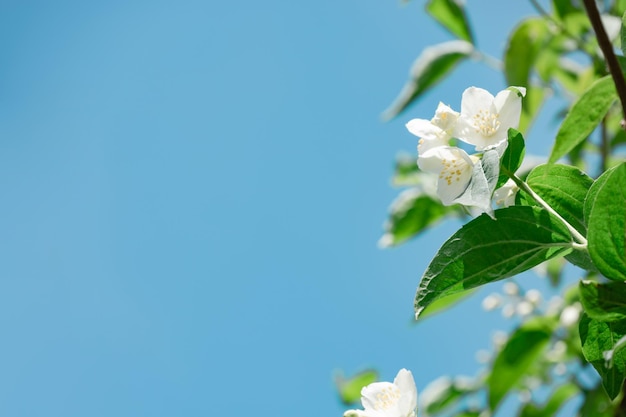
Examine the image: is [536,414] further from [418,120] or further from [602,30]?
[602,30]

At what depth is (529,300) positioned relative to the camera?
315 centimetres

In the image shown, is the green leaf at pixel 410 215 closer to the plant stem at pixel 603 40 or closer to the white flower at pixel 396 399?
the white flower at pixel 396 399

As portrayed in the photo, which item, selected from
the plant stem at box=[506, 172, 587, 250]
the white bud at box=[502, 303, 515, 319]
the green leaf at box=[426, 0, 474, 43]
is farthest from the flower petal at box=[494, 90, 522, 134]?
the white bud at box=[502, 303, 515, 319]

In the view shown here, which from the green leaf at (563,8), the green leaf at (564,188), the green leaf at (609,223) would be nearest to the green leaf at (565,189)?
the green leaf at (564,188)

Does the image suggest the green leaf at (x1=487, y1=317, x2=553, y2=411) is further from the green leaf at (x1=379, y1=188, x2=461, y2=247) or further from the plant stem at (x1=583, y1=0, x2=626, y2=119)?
the plant stem at (x1=583, y1=0, x2=626, y2=119)

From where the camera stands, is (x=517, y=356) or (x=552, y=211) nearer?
(x=552, y=211)

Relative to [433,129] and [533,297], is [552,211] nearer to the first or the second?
[433,129]

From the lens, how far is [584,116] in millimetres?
992

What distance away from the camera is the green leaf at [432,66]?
2.28m

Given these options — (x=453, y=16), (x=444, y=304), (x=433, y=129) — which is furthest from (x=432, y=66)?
(x=433, y=129)

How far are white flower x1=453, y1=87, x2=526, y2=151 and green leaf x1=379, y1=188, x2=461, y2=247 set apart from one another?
4.35ft

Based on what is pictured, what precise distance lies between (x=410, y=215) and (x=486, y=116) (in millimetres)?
1367

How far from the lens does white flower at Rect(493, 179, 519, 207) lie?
3.22ft

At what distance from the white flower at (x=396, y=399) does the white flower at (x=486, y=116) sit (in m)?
0.33
